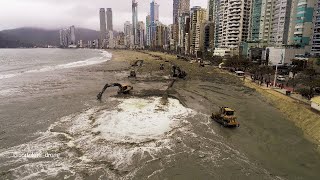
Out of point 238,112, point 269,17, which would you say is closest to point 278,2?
point 269,17

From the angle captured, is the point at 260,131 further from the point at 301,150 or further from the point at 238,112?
the point at 238,112

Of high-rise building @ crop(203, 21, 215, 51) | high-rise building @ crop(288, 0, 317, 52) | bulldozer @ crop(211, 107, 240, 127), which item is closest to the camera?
bulldozer @ crop(211, 107, 240, 127)

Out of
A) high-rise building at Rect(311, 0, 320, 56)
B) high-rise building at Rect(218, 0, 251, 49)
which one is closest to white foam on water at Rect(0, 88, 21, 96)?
high-rise building at Rect(311, 0, 320, 56)

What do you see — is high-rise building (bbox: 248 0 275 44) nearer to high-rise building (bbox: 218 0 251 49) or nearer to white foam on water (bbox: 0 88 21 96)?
high-rise building (bbox: 218 0 251 49)

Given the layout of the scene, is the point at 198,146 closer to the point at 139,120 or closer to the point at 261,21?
the point at 139,120

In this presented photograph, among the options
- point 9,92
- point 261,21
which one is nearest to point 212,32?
point 261,21

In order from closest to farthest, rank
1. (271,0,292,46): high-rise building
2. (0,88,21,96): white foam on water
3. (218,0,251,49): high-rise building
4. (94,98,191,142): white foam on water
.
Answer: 1. (94,98,191,142): white foam on water
2. (0,88,21,96): white foam on water
3. (271,0,292,46): high-rise building
4. (218,0,251,49): high-rise building
